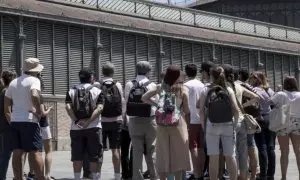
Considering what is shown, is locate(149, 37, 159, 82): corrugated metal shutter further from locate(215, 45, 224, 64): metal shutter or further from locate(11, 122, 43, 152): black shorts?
locate(11, 122, 43, 152): black shorts

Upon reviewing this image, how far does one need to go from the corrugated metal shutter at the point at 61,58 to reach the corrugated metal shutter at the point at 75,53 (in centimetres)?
26

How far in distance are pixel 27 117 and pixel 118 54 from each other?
1827 cm

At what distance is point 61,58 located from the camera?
83.7ft

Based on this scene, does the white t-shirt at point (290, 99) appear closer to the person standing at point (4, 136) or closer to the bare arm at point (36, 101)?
the bare arm at point (36, 101)

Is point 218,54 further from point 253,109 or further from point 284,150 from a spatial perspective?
point 253,109

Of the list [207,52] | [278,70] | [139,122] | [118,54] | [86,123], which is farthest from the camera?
[278,70]

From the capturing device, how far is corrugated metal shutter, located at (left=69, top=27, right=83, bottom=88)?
2591 cm

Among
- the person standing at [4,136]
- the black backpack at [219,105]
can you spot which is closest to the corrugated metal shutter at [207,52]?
the person standing at [4,136]

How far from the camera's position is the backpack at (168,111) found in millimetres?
9406

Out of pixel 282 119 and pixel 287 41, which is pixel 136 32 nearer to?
pixel 287 41

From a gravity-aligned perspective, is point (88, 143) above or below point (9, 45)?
below

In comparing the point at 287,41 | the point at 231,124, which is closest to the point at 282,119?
the point at 231,124

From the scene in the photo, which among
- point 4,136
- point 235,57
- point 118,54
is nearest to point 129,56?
point 118,54

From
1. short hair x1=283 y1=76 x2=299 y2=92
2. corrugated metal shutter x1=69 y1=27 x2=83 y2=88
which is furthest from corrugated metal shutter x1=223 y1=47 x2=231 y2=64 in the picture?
short hair x1=283 y1=76 x2=299 y2=92
